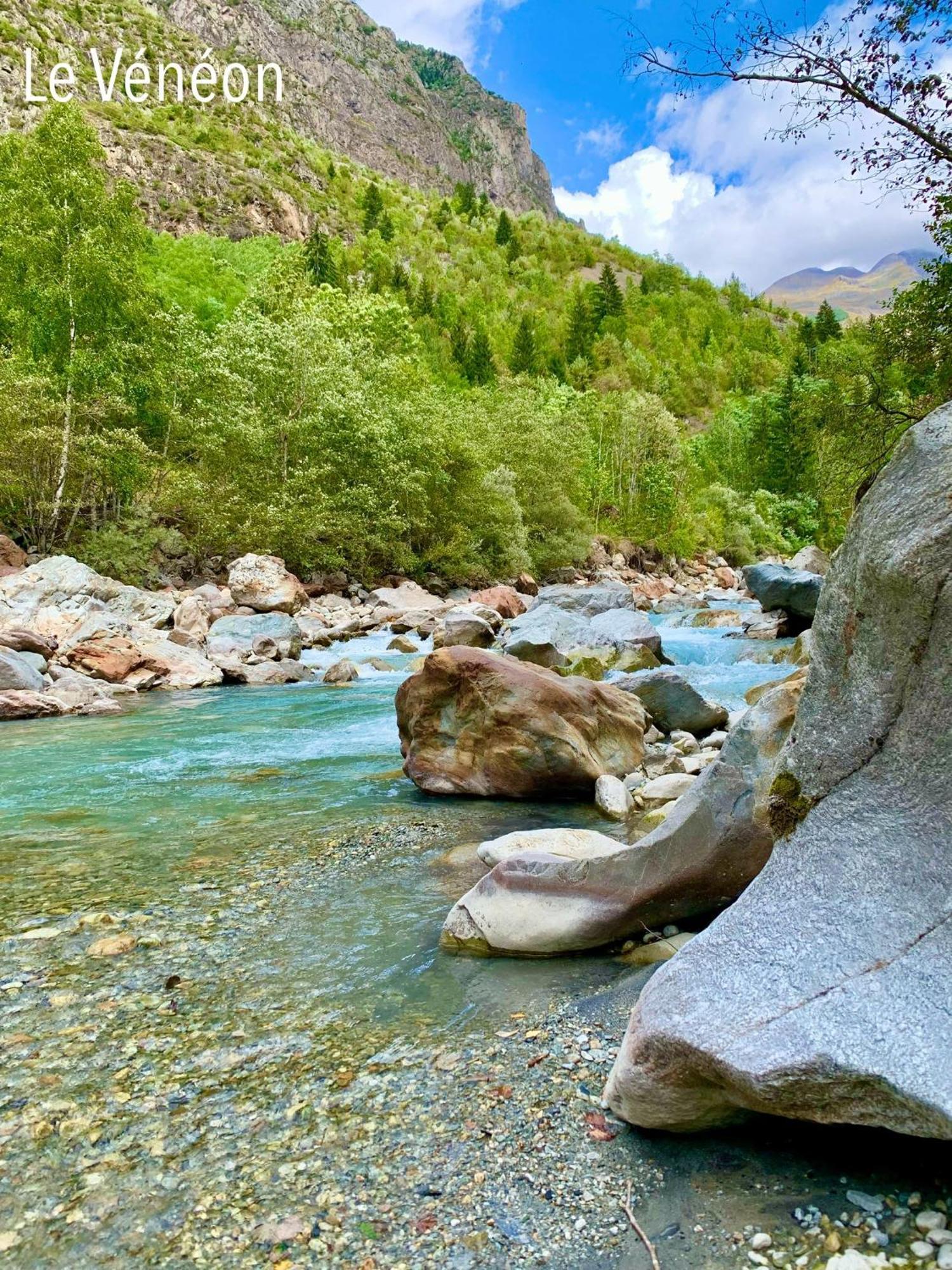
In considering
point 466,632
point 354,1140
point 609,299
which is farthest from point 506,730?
point 609,299

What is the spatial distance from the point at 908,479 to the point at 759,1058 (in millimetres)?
1897

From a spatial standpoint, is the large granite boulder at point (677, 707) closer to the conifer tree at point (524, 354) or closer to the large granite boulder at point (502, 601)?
the large granite boulder at point (502, 601)

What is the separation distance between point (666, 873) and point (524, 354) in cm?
7093

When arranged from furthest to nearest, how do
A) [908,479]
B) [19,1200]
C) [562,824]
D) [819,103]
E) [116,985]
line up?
[819,103], [562,824], [116,985], [908,479], [19,1200]

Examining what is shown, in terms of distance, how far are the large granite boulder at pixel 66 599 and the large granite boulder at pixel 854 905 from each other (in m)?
15.8

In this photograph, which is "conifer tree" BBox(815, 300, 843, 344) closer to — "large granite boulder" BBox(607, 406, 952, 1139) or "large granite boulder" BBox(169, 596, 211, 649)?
"large granite boulder" BBox(169, 596, 211, 649)

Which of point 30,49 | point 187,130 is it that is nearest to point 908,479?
point 30,49

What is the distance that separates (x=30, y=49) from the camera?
198ft

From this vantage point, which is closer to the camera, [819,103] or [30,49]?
[819,103]

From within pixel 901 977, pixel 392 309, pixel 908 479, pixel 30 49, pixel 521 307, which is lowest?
pixel 901 977

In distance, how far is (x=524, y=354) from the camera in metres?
69.9

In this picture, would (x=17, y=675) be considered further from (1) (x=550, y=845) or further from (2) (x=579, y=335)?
(2) (x=579, y=335)

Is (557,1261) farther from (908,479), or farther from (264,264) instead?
(264,264)

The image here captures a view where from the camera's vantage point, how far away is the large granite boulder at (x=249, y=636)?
58.4ft
